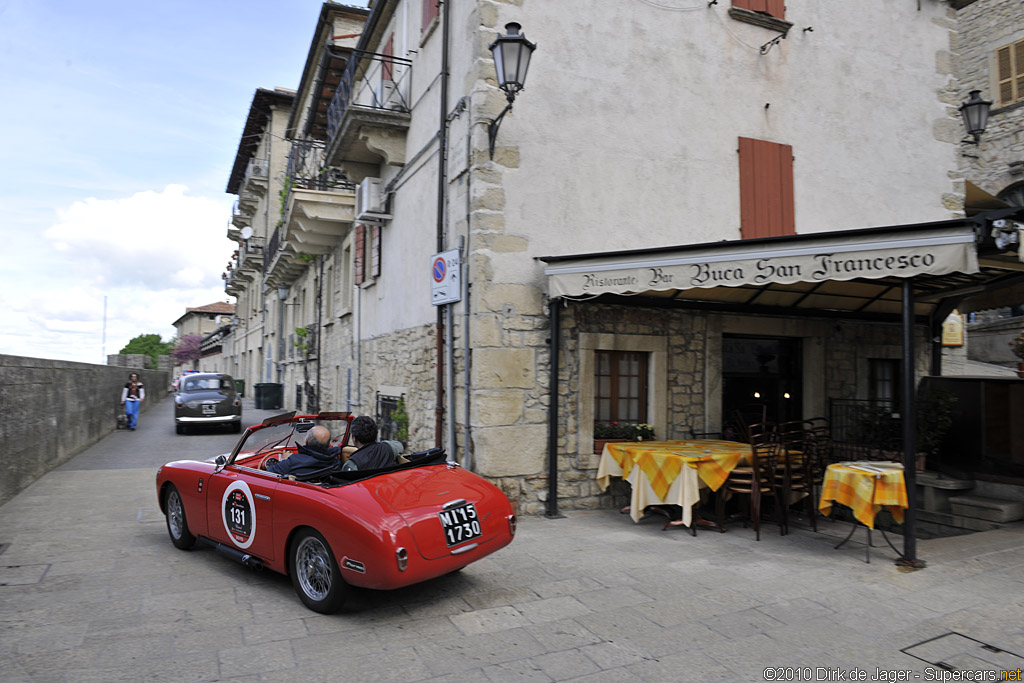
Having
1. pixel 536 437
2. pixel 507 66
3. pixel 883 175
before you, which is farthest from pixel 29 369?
pixel 883 175

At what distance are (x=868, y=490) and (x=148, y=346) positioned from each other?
10881 cm

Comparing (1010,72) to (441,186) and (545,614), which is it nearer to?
(441,186)

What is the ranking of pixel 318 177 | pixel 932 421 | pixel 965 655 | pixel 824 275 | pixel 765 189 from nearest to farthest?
1. pixel 965 655
2. pixel 824 275
3. pixel 932 421
4. pixel 765 189
5. pixel 318 177

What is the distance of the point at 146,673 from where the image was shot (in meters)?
3.54

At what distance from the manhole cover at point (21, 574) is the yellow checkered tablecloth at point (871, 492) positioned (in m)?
6.51

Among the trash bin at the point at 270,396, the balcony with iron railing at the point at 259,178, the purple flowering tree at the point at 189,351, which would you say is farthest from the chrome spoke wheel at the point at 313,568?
the purple flowering tree at the point at 189,351

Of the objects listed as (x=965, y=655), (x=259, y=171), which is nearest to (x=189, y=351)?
(x=259, y=171)

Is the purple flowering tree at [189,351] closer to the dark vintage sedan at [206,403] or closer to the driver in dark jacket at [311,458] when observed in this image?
the dark vintage sedan at [206,403]

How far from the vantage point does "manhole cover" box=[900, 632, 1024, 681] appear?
12.1ft

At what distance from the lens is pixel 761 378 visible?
31.3 feet

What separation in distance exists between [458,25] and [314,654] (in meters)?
7.47

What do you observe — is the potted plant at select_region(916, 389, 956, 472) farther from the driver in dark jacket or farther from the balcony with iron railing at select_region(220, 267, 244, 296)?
the balcony with iron railing at select_region(220, 267, 244, 296)

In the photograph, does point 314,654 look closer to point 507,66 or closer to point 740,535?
point 740,535

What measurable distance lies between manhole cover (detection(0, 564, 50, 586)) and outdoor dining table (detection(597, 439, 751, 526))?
210 inches
